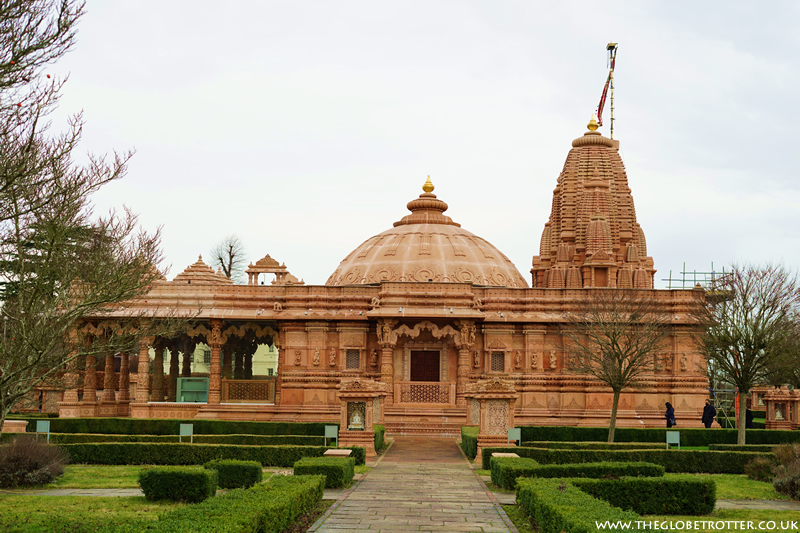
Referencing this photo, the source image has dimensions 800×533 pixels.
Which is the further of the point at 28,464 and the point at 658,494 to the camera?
the point at 28,464

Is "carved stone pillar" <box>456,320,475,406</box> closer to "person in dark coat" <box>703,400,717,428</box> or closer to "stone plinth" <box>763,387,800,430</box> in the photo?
"person in dark coat" <box>703,400,717,428</box>

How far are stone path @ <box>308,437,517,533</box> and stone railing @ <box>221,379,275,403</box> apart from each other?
540 inches

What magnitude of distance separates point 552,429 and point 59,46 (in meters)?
19.4

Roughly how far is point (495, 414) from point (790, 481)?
7.87 metres

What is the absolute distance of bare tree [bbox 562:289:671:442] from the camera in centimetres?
2680

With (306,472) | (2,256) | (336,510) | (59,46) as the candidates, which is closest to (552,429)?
(306,472)


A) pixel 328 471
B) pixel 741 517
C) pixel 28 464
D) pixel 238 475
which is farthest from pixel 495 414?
pixel 28 464

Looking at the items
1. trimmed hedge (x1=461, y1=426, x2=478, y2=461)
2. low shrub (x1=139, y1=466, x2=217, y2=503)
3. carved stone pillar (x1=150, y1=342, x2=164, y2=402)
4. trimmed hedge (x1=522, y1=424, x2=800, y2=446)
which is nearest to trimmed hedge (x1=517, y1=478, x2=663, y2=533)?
low shrub (x1=139, y1=466, x2=217, y2=503)

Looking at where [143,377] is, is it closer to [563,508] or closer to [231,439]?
[231,439]

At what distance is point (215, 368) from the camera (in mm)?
33688

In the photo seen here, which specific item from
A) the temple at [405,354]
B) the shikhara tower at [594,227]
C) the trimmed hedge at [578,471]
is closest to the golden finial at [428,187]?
the shikhara tower at [594,227]

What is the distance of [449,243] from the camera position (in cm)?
4009

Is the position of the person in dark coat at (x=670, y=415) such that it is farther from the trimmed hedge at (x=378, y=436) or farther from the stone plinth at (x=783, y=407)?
the trimmed hedge at (x=378, y=436)

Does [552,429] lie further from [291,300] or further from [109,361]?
[109,361]
